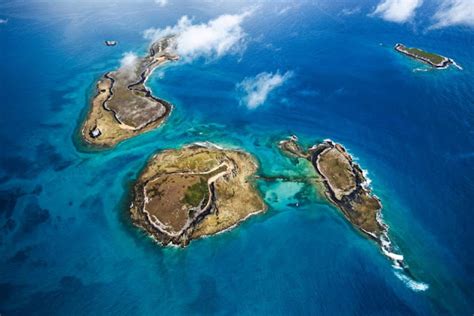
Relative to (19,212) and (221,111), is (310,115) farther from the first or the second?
(19,212)

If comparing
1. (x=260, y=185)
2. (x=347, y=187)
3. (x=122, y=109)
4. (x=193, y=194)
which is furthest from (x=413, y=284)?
(x=122, y=109)

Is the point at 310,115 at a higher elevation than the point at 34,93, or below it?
higher

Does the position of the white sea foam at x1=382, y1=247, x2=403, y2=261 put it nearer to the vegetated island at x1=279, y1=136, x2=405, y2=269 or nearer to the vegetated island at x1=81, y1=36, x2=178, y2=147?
the vegetated island at x1=279, y1=136, x2=405, y2=269

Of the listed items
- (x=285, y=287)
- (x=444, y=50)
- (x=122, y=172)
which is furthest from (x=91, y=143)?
(x=444, y=50)

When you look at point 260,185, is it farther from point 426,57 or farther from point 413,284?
point 426,57

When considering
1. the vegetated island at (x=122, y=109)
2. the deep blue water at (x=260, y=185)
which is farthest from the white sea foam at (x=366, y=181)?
the vegetated island at (x=122, y=109)
